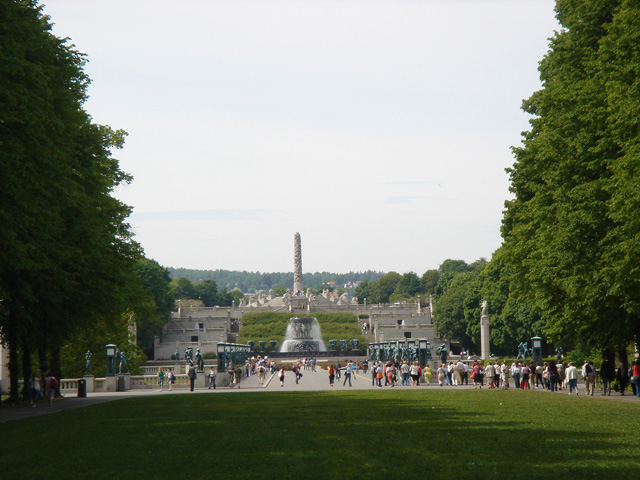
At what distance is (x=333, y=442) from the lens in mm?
15609

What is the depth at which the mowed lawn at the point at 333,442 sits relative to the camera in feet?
40.4

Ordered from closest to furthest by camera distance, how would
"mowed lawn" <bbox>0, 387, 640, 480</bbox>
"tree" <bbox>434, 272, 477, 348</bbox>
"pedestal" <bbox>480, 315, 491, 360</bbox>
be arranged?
"mowed lawn" <bbox>0, 387, 640, 480</bbox>
"pedestal" <bbox>480, 315, 491, 360</bbox>
"tree" <bbox>434, 272, 477, 348</bbox>

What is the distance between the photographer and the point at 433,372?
4825 centimetres

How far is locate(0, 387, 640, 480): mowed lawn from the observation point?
40.4ft

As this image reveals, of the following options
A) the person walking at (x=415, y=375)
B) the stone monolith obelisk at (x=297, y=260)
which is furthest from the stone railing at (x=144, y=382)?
the stone monolith obelisk at (x=297, y=260)

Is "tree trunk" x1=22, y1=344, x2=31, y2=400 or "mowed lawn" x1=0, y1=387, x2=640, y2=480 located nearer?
"mowed lawn" x1=0, y1=387, x2=640, y2=480

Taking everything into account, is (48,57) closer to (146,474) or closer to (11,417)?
(11,417)

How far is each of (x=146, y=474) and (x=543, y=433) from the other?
27.6 feet

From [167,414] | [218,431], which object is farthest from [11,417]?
[218,431]

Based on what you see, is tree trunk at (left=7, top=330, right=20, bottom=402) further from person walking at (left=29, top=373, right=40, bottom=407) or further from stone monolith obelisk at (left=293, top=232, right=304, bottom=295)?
stone monolith obelisk at (left=293, top=232, right=304, bottom=295)

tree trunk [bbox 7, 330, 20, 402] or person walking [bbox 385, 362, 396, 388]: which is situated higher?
tree trunk [bbox 7, 330, 20, 402]

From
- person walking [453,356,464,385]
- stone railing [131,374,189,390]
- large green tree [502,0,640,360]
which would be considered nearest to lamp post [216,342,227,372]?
stone railing [131,374,189,390]

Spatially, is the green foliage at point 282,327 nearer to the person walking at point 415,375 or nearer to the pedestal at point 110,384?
the person walking at point 415,375

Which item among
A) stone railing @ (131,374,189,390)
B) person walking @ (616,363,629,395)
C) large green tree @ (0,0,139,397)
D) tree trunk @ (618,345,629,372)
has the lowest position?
stone railing @ (131,374,189,390)
